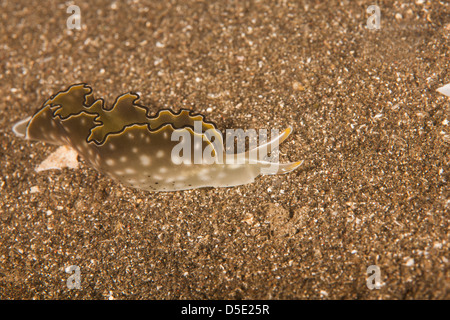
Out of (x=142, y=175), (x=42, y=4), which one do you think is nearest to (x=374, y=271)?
(x=142, y=175)

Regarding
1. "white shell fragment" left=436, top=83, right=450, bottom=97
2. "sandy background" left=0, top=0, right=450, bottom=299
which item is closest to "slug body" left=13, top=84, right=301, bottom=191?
"sandy background" left=0, top=0, right=450, bottom=299

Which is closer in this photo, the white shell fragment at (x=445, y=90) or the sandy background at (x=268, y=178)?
the sandy background at (x=268, y=178)

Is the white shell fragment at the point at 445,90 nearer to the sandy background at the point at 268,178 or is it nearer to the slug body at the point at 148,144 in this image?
the sandy background at the point at 268,178

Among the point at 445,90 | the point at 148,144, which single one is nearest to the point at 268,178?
the point at 148,144

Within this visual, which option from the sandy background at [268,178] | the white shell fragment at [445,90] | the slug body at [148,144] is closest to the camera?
the sandy background at [268,178]

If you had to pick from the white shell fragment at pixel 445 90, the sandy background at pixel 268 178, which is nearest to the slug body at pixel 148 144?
the sandy background at pixel 268 178

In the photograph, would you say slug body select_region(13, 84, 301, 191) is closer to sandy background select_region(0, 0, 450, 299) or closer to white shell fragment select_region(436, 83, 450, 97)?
sandy background select_region(0, 0, 450, 299)

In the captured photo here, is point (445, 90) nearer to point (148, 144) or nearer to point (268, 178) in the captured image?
point (268, 178)
